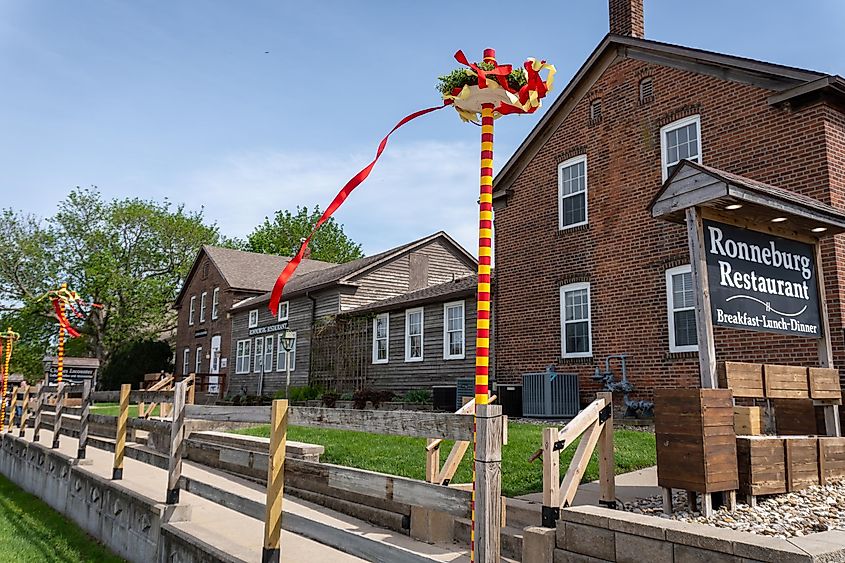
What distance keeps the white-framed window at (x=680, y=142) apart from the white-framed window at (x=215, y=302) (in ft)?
91.1

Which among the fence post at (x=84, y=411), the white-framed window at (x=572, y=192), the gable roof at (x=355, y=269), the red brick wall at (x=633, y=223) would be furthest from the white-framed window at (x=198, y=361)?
the fence post at (x=84, y=411)

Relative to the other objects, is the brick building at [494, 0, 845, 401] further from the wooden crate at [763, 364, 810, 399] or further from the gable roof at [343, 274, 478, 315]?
the wooden crate at [763, 364, 810, 399]

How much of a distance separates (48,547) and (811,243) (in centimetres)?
977

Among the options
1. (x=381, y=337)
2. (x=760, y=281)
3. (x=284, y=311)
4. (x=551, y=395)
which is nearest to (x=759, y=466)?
(x=760, y=281)

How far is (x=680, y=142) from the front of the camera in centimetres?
1372

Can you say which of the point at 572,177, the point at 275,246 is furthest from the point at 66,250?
the point at 572,177

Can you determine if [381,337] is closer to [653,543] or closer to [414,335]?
[414,335]

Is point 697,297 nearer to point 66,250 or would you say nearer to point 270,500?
point 270,500

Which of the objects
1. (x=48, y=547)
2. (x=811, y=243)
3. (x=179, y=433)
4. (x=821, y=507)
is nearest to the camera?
(x=821, y=507)

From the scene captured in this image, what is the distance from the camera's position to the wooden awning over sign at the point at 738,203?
599cm

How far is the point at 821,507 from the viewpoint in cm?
544

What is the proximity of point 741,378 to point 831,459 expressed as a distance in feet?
4.85

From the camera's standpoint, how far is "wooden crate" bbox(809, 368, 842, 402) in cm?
663

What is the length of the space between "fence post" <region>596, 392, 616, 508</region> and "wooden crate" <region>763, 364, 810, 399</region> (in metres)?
1.64
